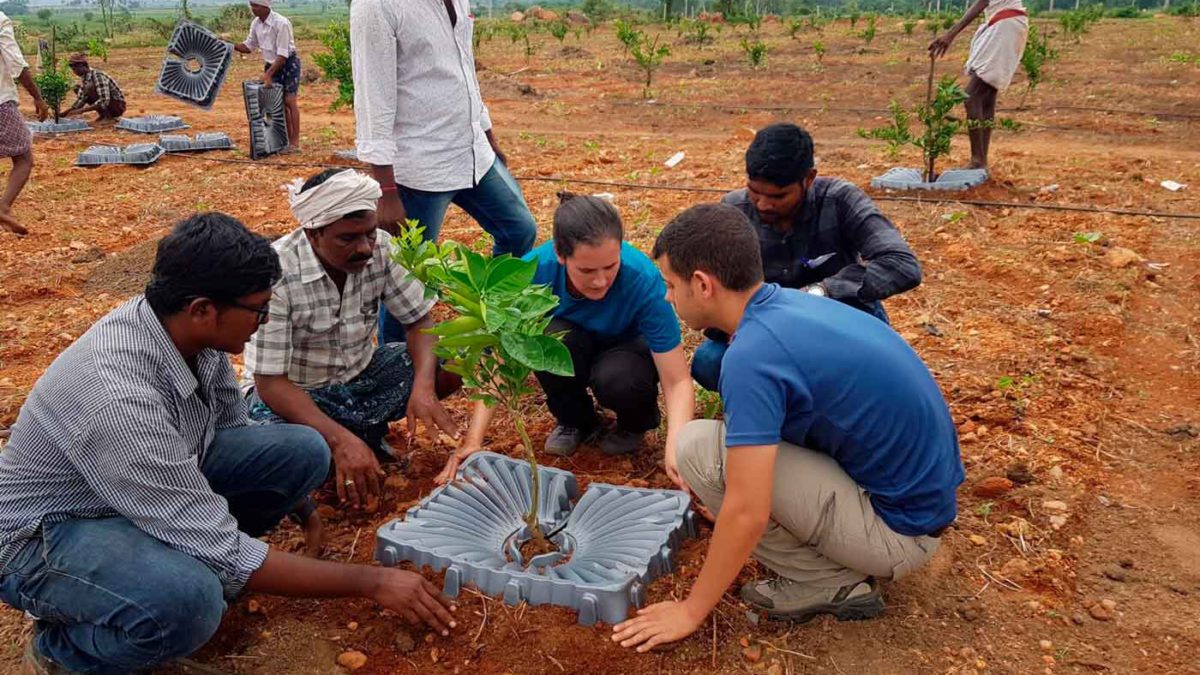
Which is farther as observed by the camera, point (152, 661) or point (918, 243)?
point (918, 243)

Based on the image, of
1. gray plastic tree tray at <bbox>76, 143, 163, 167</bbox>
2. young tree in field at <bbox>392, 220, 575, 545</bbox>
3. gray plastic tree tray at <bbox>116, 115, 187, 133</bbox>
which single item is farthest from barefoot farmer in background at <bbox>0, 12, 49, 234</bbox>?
young tree in field at <bbox>392, 220, 575, 545</bbox>

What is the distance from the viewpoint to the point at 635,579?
2.13 metres

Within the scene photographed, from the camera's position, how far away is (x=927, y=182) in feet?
19.3

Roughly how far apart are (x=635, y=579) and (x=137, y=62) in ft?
72.3

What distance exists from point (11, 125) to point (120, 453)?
5005mm

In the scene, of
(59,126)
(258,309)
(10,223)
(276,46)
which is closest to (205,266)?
(258,309)

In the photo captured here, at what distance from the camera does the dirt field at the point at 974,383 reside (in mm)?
2088

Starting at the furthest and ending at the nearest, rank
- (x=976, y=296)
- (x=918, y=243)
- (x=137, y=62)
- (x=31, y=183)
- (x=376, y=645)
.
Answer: (x=137, y=62), (x=31, y=183), (x=918, y=243), (x=976, y=296), (x=376, y=645)

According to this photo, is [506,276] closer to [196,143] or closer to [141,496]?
[141,496]

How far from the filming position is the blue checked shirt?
270cm

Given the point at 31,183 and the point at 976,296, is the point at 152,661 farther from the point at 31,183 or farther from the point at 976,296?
the point at 31,183

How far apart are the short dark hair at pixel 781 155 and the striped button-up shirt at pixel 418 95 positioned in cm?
112

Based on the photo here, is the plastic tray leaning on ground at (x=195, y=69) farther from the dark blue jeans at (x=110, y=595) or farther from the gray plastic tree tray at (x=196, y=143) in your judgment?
the dark blue jeans at (x=110, y=595)

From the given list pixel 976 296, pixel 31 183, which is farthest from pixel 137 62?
pixel 976 296
